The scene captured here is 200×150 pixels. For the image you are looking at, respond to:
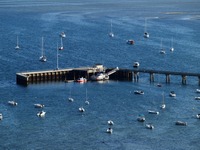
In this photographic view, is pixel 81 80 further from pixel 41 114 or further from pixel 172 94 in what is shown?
pixel 41 114

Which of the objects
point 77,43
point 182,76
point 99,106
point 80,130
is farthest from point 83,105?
point 77,43

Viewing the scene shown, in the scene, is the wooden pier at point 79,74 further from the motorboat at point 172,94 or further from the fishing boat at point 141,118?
the fishing boat at point 141,118

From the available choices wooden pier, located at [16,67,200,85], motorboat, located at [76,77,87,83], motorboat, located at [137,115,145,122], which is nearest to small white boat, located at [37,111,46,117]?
motorboat, located at [137,115,145,122]

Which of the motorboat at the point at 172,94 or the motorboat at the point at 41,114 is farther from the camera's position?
the motorboat at the point at 172,94

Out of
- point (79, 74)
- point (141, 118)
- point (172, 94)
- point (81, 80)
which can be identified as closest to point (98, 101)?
point (172, 94)

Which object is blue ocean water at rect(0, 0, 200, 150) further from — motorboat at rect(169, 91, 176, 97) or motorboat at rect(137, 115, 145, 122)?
motorboat at rect(169, 91, 176, 97)

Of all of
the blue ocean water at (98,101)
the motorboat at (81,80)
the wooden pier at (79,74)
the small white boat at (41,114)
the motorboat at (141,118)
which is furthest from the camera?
the motorboat at (81,80)

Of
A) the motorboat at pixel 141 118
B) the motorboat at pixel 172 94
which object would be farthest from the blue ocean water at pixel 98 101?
the motorboat at pixel 172 94

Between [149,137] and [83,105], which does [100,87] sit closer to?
[83,105]

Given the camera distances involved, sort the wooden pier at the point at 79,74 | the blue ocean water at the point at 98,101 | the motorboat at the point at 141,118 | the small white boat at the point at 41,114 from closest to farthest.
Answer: the blue ocean water at the point at 98,101
the motorboat at the point at 141,118
the small white boat at the point at 41,114
the wooden pier at the point at 79,74
